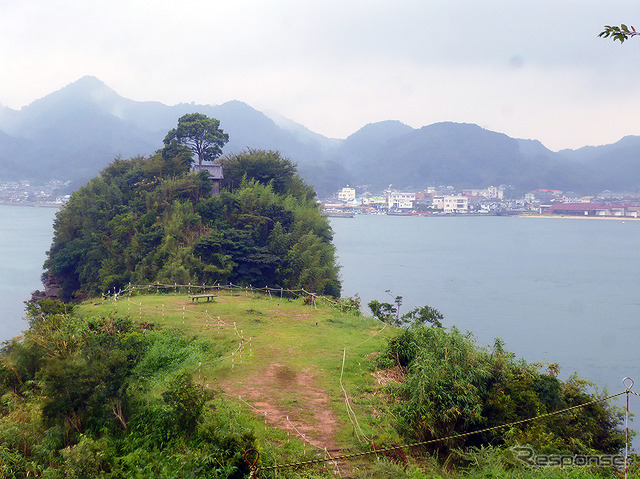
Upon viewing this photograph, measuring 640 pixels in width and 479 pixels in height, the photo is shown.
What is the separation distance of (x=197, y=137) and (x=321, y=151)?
144341 mm

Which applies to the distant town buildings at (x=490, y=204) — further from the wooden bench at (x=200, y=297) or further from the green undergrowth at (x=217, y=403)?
the green undergrowth at (x=217, y=403)

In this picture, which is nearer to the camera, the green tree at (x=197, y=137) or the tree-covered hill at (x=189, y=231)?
the tree-covered hill at (x=189, y=231)

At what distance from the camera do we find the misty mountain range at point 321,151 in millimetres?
108500

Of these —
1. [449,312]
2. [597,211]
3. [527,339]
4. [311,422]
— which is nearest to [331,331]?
[311,422]

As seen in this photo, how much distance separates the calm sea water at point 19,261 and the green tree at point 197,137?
33.9ft

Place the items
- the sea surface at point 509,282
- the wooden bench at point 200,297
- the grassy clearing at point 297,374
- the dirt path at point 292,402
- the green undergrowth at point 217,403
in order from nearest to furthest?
the green undergrowth at point 217,403 < the grassy clearing at point 297,374 < the dirt path at point 292,402 < the wooden bench at point 200,297 < the sea surface at point 509,282

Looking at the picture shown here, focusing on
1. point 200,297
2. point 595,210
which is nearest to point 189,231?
point 200,297

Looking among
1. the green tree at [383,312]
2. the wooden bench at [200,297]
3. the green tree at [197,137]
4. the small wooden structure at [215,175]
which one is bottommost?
the green tree at [383,312]

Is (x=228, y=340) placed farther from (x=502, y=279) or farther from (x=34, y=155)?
(x=34, y=155)

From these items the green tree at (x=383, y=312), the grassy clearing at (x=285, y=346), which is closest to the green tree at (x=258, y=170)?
the green tree at (x=383, y=312)

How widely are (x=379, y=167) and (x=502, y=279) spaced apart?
102m

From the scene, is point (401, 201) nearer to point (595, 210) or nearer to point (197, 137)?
point (595, 210)

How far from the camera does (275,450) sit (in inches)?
217

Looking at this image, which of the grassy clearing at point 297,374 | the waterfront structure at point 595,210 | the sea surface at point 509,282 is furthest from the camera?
the waterfront structure at point 595,210
